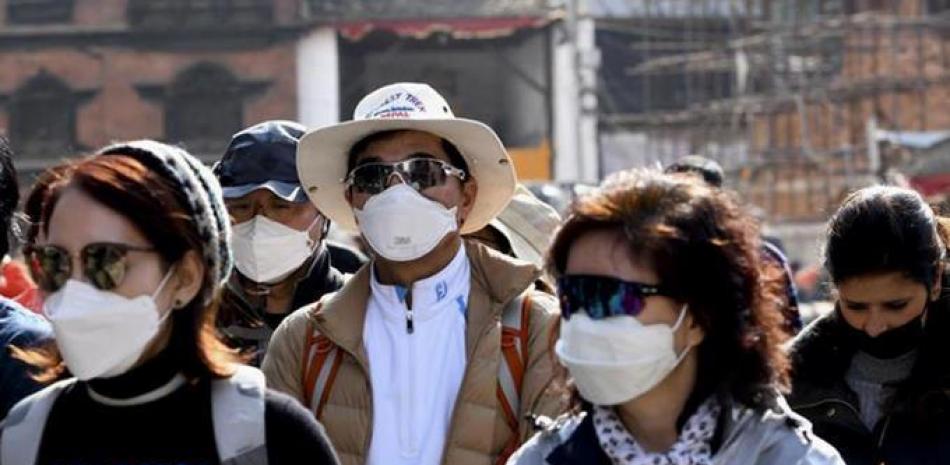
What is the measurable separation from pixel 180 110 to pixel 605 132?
8892mm

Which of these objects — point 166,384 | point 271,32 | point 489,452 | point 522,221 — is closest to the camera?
point 166,384

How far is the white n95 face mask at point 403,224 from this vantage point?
16.6 feet

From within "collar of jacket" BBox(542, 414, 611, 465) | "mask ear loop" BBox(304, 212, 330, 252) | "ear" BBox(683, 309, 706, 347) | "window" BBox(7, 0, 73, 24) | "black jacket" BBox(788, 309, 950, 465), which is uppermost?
"ear" BBox(683, 309, 706, 347)

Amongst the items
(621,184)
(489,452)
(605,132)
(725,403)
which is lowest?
(605,132)

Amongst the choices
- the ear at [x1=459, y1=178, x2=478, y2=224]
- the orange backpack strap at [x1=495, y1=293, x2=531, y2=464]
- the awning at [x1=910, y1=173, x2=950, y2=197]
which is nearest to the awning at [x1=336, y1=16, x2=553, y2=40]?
the awning at [x1=910, y1=173, x2=950, y2=197]

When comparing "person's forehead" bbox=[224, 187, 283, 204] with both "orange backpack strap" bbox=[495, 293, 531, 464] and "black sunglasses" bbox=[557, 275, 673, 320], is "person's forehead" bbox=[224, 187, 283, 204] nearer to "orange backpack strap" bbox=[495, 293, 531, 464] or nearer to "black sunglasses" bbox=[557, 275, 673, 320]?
"orange backpack strap" bbox=[495, 293, 531, 464]

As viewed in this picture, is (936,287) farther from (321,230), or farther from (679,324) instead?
(321,230)

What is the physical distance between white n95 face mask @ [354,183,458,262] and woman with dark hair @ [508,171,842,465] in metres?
1.27

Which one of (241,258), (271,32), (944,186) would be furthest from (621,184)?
(271,32)

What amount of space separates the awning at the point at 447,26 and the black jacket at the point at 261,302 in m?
34.1

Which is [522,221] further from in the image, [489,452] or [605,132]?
[605,132]

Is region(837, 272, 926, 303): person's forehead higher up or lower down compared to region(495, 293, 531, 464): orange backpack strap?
higher up

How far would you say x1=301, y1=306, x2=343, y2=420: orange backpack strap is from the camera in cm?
492

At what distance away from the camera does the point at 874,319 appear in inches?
200
